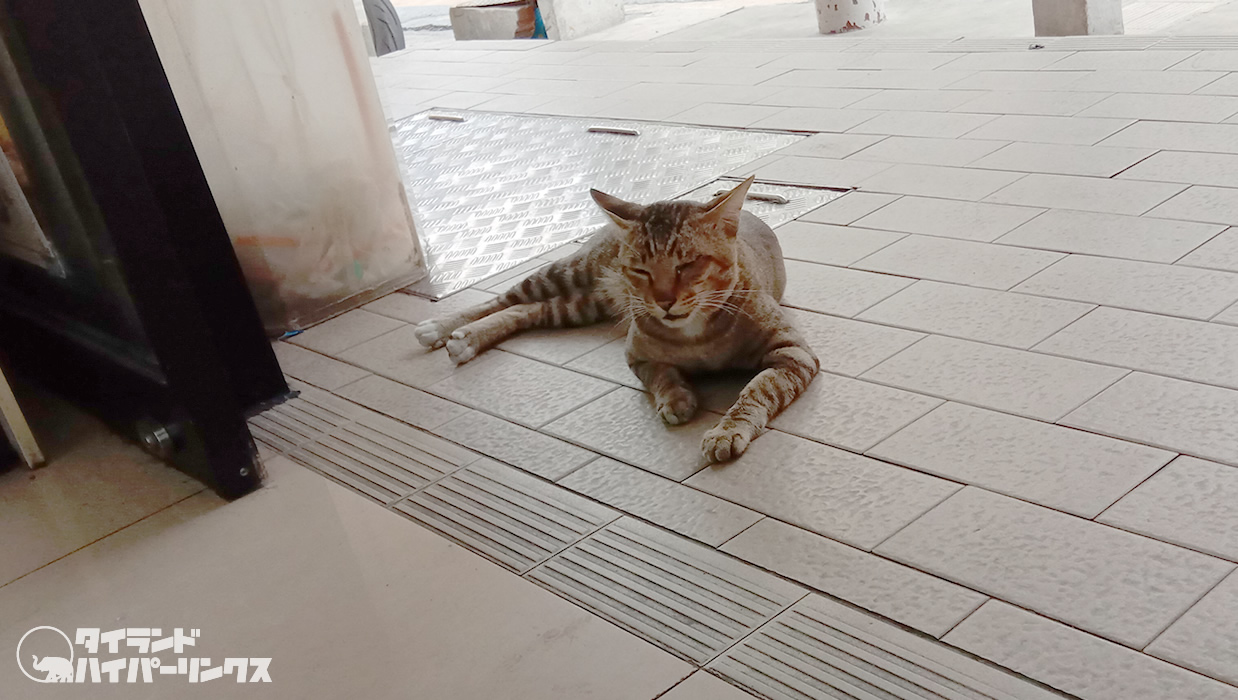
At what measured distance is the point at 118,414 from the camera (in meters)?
3.09

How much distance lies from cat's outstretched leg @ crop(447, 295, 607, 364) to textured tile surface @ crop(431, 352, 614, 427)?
0.26 ft

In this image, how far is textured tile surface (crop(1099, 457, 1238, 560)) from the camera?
1919 mm

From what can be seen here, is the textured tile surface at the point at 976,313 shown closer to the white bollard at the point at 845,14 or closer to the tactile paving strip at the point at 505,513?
the tactile paving strip at the point at 505,513

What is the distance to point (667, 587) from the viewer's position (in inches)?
81.9

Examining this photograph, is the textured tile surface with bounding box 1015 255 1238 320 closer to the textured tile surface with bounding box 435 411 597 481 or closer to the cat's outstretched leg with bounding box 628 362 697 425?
the cat's outstretched leg with bounding box 628 362 697 425

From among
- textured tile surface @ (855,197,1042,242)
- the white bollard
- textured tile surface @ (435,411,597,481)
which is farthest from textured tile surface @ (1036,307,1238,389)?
the white bollard

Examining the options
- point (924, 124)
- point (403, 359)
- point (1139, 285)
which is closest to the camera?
point (1139, 285)

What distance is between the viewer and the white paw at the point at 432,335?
3387 mm

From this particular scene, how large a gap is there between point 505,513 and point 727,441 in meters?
0.53

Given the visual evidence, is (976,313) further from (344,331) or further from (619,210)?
(344,331)

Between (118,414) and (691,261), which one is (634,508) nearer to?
(691,261)

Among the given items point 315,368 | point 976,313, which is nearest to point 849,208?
point 976,313

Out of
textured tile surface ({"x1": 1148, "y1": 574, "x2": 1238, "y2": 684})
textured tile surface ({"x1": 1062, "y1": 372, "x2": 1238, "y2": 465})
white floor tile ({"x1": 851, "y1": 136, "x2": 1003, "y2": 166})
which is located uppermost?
white floor tile ({"x1": 851, "y1": 136, "x2": 1003, "y2": 166})

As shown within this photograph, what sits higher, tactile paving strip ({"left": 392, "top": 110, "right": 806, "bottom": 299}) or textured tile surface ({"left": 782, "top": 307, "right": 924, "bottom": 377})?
tactile paving strip ({"left": 392, "top": 110, "right": 806, "bottom": 299})
